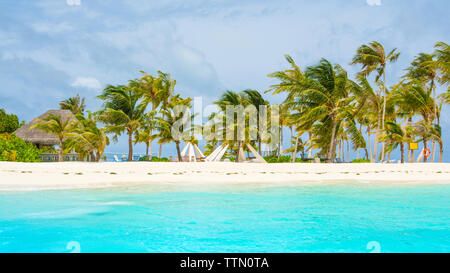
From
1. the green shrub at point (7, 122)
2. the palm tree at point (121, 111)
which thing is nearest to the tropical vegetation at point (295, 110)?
the palm tree at point (121, 111)

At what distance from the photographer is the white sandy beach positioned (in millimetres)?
10617

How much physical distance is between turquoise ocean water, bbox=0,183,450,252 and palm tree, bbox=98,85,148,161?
496 inches

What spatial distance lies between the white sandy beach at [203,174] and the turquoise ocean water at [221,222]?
257 centimetres

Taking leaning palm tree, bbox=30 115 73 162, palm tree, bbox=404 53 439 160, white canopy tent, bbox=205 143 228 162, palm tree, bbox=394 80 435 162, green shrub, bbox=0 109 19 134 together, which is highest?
palm tree, bbox=404 53 439 160

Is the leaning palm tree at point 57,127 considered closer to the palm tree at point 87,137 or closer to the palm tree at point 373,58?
the palm tree at point 87,137

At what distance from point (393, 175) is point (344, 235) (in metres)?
10.6

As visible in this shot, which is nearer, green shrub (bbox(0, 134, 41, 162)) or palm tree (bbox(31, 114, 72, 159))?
green shrub (bbox(0, 134, 41, 162))

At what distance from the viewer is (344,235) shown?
14.6 ft

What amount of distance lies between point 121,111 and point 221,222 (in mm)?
16527

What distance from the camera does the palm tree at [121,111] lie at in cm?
2059
